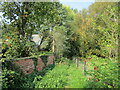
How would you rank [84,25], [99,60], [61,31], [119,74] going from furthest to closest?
[84,25]
[61,31]
[99,60]
[119,74]

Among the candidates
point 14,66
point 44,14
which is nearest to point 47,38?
point 44,14

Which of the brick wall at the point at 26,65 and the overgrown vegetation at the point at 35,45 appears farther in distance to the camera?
the brick wall at the point at 26,65

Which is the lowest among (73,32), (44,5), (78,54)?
(78,54)

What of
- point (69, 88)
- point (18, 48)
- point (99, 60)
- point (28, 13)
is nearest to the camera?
point (99, 60)

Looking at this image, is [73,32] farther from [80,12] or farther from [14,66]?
[14,66]

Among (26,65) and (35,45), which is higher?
(35,45)

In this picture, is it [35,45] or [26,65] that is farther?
[35,45]

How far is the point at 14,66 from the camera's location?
5.71 m

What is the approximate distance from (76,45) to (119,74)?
17.5m

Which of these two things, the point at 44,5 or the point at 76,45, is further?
the point at 76,45

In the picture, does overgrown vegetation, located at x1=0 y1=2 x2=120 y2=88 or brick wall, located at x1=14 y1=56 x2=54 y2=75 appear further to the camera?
brick wall, located at x1=14 y1=56 x2=54 y2=75

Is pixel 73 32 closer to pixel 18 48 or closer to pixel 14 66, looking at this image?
pixel 18 48

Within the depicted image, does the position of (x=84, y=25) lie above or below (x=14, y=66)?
above

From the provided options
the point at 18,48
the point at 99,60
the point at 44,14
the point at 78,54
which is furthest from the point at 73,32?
the point at 99,60
